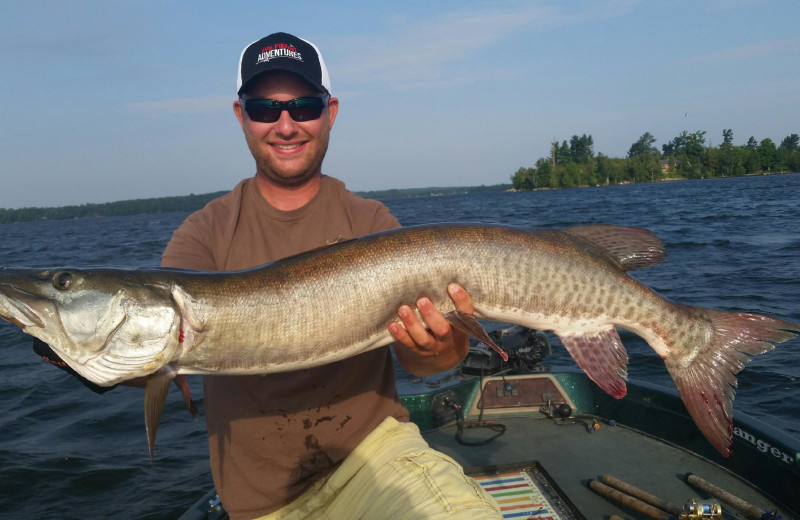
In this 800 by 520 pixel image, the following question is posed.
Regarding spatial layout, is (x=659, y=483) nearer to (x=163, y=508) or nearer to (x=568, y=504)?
(x=568, y=504)

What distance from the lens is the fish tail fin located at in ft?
10.1

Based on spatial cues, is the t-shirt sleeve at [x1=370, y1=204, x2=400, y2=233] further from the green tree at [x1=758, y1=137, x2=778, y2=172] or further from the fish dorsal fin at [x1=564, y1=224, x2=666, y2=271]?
the green tree at [x1=758, y1=137, x2=778, y2=172]

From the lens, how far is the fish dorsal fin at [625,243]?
3.21 metres

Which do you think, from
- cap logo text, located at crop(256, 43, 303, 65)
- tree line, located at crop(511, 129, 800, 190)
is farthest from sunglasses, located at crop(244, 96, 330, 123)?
tree line, located at crop(511, 129, 800, 190)

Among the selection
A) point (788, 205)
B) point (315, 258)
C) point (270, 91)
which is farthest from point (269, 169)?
point (788, 205)

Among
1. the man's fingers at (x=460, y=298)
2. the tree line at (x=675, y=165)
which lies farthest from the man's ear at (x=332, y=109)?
the tree line at (x=675, y=165)

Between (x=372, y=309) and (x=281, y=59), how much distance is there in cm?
167

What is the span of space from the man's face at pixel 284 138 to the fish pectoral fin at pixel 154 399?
53.0 inches

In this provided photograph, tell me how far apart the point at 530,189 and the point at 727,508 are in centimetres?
14000

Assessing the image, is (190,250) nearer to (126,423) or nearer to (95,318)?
(95,318)

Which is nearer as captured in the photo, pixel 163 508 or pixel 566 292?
pixel 566 292

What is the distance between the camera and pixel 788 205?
3500 centimetres

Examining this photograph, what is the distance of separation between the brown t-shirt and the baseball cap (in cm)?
80

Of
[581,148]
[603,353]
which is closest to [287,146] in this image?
[603,353]
